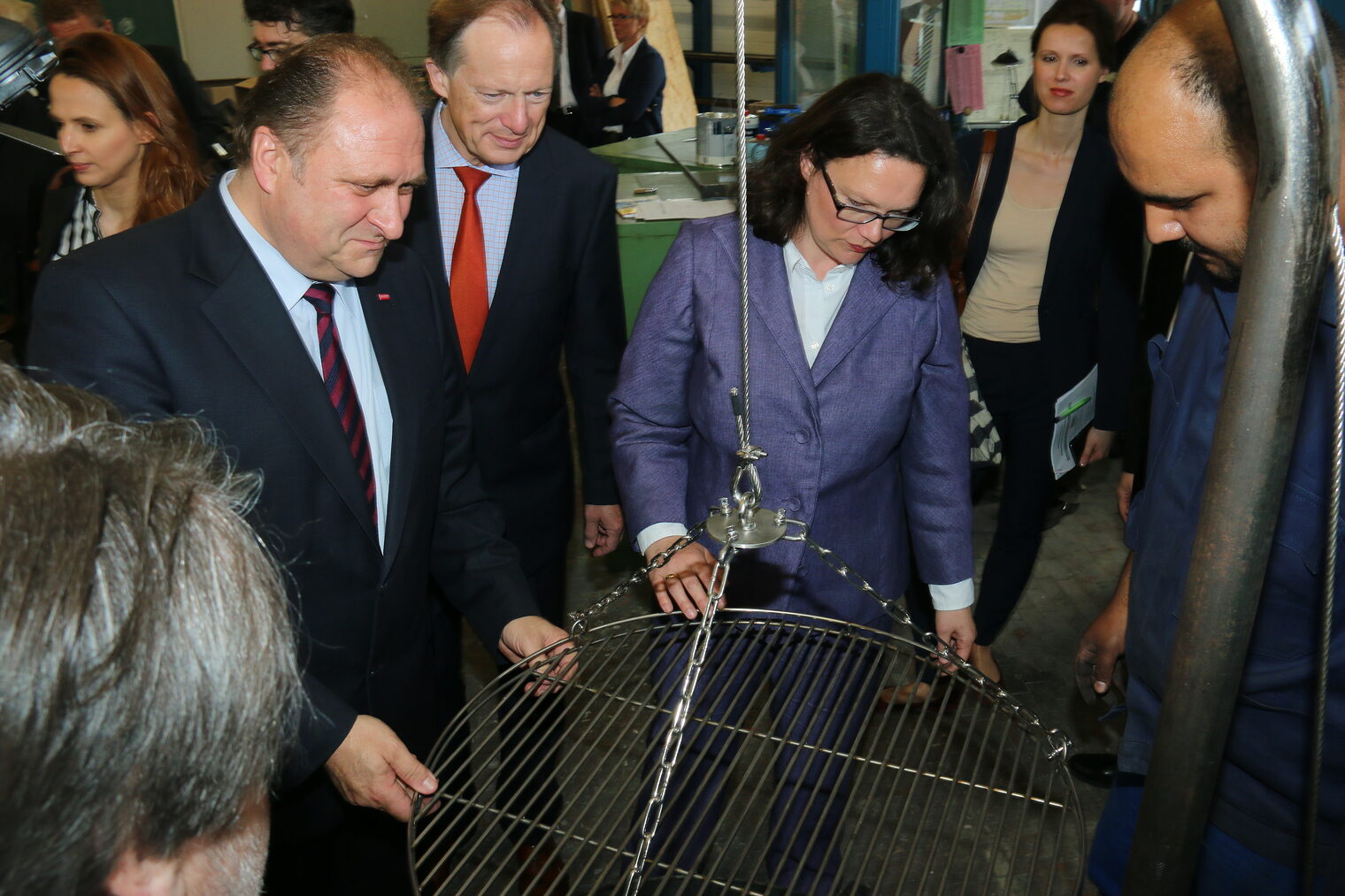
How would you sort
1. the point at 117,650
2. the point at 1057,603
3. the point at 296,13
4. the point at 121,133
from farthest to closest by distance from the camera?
the point at 1057,603, the point at 296,13, the point at 121,133, the point at 117,650

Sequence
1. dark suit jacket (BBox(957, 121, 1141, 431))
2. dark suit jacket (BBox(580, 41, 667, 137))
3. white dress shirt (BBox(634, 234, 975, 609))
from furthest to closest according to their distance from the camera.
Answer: dark suit jacket (BBox(580, 41, 667, 137)) < dark suit jacket (BBox(957, 121, 1141, 431)) < white dress shirt (BBox(634, 234, 975, 609))

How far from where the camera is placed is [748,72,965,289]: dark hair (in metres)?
1.97

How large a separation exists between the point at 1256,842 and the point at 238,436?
5.29 feet

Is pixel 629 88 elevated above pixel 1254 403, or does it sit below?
below

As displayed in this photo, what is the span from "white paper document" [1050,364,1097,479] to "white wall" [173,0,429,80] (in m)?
8.45

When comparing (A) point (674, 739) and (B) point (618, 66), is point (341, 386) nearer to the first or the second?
(A) point (674, 739)

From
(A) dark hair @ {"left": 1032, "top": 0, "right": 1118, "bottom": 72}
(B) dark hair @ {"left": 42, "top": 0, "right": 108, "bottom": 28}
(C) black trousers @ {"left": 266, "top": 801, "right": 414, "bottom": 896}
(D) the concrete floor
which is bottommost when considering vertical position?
(D) the concrete floor

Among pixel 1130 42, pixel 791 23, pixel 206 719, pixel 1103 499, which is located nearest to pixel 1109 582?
pixel 1103 499

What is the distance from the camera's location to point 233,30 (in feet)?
33.0

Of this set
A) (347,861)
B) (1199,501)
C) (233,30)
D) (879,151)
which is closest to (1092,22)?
(879,151)

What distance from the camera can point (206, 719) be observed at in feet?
2.47

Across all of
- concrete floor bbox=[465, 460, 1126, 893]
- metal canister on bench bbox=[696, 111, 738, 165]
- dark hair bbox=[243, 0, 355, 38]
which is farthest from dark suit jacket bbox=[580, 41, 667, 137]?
dark hair bbox=[243, 0, 355, 38]

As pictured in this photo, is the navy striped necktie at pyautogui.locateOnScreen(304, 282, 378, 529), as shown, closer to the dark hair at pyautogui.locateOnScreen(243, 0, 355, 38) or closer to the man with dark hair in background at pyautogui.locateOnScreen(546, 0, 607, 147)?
the dark hair at pyautogui.locateOnScreen(243, 0, 355, 38)

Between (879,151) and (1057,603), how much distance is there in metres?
2.56
